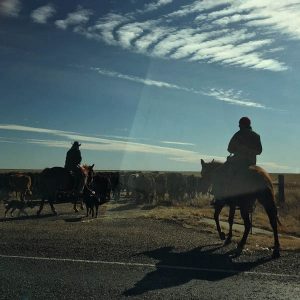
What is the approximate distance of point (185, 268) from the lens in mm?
9242

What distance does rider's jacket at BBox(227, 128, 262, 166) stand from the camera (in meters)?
12.2

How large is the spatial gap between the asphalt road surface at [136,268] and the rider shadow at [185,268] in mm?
13

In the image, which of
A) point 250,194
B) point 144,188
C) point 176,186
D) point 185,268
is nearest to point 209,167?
point 250,194

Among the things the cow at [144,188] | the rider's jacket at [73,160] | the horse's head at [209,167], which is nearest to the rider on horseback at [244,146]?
the horse's head at [209,167]

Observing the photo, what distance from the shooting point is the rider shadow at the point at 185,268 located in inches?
317

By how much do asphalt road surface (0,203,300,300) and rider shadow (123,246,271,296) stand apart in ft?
0.04

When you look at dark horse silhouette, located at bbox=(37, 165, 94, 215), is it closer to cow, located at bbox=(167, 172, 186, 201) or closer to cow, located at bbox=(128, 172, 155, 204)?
cow, located at bbox=(128, 172, 155, 204)

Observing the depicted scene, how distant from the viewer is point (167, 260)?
9953mm

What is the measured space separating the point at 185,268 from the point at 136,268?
0.89m

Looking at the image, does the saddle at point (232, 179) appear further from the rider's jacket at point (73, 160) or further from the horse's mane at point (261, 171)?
the rider's jacket at point (73, 160)

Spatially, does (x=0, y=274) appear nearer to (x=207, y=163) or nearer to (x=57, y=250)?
(x=57, y=250)

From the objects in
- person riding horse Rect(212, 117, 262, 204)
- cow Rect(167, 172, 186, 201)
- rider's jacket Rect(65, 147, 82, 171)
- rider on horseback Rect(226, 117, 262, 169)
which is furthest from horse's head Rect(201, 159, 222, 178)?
cow Rect(167, 172, 186, 201)

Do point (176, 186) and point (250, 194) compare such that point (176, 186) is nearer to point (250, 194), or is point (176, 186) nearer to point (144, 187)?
point (144, 187)

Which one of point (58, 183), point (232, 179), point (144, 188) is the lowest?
point (144, 188)
